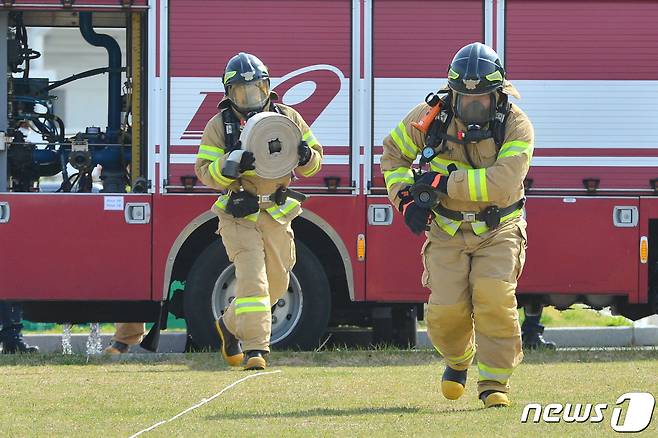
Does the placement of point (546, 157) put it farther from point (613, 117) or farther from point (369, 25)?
point (369, 25)

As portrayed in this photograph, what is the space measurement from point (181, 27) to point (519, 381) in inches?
154

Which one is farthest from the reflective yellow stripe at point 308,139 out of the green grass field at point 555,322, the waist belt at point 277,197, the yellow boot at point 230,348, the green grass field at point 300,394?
the green grass field at point 555,322

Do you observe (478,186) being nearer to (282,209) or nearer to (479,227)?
(479,227)

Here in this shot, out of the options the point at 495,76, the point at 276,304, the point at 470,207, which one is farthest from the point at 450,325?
the point at 276,304

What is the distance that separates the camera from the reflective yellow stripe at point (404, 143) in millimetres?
7809

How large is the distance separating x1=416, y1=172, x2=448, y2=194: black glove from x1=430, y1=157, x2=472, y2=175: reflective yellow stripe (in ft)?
0.46

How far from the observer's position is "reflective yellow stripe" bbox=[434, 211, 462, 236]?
765 centimetres

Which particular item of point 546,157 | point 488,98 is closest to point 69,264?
point 546,157

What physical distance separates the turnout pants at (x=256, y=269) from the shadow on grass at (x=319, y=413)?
186 cm

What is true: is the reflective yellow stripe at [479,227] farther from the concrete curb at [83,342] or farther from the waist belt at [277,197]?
the concrete curb at [83,342]

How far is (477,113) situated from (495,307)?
3.31ft

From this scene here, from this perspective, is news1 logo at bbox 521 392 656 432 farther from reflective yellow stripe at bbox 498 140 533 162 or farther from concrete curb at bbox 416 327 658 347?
concrete curb at bbox 416 327 658 347

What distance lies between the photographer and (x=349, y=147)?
11.0 meters

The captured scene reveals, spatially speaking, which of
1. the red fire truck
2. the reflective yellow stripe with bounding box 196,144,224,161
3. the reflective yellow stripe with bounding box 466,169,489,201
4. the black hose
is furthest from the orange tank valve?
the black hose
